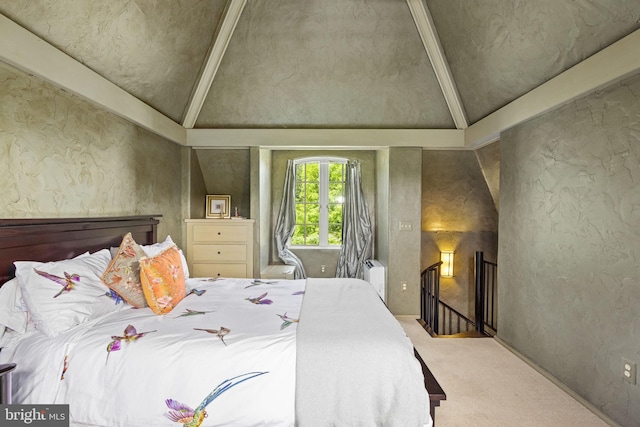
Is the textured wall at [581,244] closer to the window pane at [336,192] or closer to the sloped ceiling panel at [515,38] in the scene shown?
the sloped ceiling panel at [515,38]

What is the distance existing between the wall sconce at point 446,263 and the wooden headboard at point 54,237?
154 inches

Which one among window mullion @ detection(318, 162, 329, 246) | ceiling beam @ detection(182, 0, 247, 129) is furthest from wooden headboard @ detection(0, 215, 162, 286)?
window mullion @ detection(318, 162, 329, 246)

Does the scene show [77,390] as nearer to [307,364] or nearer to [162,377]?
[162,377]

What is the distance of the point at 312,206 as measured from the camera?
5191mm

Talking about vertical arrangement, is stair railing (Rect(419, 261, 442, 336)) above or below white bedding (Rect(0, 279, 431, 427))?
below

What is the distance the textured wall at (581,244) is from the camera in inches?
77.9

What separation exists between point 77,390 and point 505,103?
12.5 ft

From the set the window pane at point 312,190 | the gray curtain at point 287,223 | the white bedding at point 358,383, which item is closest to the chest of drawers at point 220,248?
the gray curtain at point 287,223

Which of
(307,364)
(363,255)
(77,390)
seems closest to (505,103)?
(363,255)

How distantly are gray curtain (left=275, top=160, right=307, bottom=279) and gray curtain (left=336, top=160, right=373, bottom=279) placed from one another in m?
0.68

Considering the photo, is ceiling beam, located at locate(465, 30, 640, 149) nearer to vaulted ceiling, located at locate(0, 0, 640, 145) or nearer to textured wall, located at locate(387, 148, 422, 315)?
vaulted ceiling, located at locate(0, 0, 640, 145)

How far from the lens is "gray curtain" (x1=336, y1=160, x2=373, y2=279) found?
488cm

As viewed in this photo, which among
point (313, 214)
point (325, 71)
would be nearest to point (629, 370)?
point (325, 71)

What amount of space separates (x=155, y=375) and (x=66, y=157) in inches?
65.3
